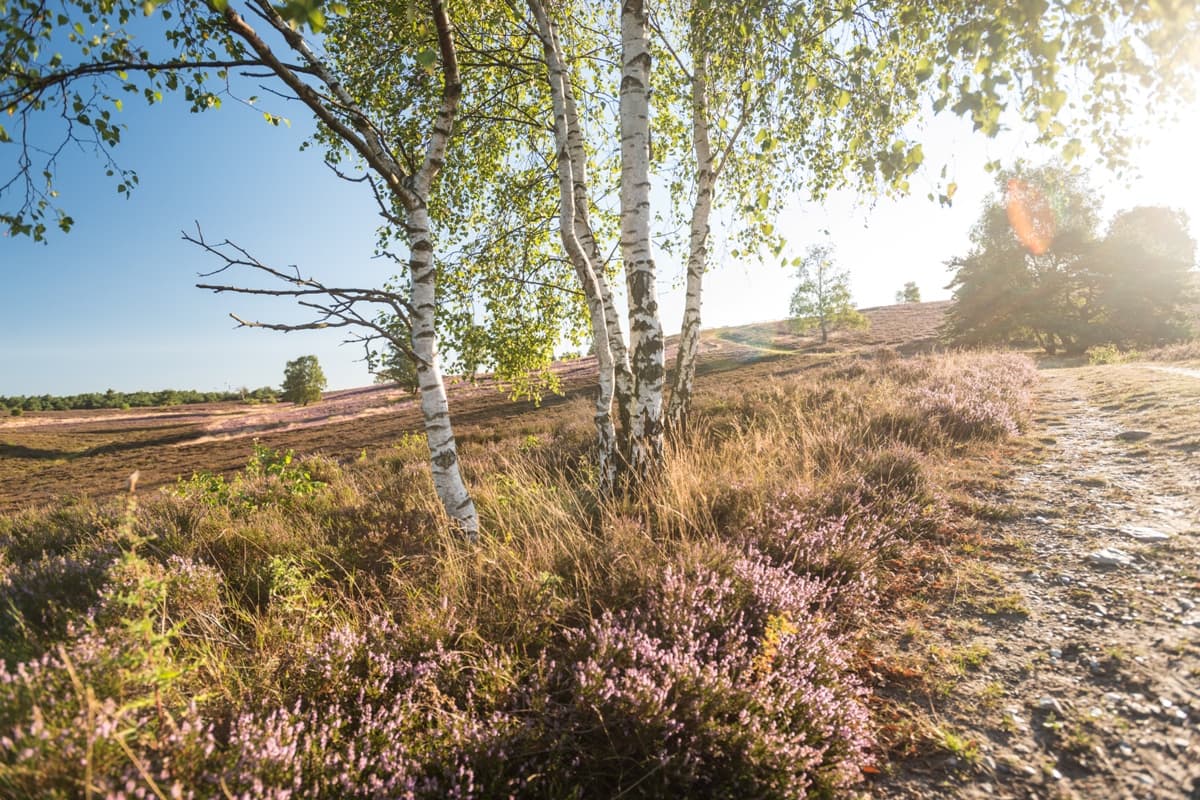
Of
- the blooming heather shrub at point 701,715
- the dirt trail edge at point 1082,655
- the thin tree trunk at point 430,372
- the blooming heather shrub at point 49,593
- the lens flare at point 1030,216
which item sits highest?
the lens flare at point 1030,216

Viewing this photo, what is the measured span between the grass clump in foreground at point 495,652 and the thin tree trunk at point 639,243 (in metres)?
0.52

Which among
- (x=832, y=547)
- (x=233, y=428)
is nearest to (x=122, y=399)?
(x=233, y=428)

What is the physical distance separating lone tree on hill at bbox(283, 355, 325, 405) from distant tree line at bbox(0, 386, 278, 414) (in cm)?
983

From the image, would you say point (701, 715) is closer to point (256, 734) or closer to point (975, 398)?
point (256, 734)

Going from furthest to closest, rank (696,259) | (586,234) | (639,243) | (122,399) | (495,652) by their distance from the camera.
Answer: (122,399) < (696,259) < (586,234) < (639,243) < (495,652)

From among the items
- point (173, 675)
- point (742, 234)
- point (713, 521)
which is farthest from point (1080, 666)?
point (742, 234)

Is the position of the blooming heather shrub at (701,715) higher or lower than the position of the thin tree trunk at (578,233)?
lower

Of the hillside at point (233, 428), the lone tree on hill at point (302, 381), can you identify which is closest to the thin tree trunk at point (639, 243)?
the hillside at point (233, 428)

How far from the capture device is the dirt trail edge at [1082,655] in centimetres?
198

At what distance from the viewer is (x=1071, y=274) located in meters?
22.9

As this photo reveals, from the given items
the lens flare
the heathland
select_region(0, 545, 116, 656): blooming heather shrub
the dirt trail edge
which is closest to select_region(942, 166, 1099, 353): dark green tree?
the lens flare

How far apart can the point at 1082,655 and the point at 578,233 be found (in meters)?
6.33

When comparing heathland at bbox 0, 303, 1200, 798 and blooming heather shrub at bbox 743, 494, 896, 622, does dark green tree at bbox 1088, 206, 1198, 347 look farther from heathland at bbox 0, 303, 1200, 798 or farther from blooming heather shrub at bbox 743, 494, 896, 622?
blooming heather shrub at bbox 743, 494, 896, 622

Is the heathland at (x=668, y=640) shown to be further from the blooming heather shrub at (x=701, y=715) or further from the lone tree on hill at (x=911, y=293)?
the lone tree on hill at (x=911, y=293)
